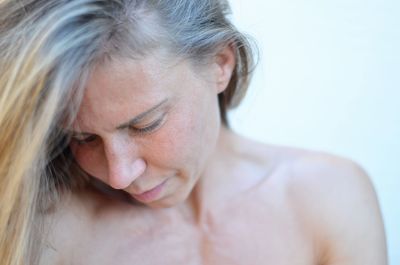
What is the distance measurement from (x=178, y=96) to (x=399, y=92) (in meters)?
0.76

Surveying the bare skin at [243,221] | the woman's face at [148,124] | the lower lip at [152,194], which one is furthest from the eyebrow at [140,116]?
the bare skin at [243,221]

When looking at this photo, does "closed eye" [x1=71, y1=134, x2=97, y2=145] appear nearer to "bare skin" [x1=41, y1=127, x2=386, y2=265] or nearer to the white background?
"bare skin" [x1=41, y1=127, x2=386, y2=265]

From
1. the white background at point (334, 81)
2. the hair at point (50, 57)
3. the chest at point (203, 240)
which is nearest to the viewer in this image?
the hair at point (50, 57)

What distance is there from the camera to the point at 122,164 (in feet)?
2.67

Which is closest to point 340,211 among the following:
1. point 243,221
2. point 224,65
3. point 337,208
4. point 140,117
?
point 337,208

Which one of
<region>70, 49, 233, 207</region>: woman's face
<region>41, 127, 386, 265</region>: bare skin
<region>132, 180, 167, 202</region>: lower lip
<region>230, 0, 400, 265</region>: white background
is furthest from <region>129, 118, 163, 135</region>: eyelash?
<region>230, 0, 400, 265</region>: white background

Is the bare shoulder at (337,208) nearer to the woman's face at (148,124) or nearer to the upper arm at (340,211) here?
the upper arm at (340,211)

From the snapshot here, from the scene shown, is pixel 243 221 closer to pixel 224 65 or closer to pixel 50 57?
pixel 224 65

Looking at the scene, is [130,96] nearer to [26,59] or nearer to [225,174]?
[26,59]

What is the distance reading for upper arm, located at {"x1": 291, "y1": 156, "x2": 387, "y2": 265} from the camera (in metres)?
1.02

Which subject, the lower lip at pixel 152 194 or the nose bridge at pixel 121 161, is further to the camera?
the lower lip at pixel 152 194

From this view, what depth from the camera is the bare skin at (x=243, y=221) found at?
1.00 metres

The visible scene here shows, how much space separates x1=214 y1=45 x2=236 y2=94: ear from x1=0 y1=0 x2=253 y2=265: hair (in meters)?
0.03

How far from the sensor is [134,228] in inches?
40.8
